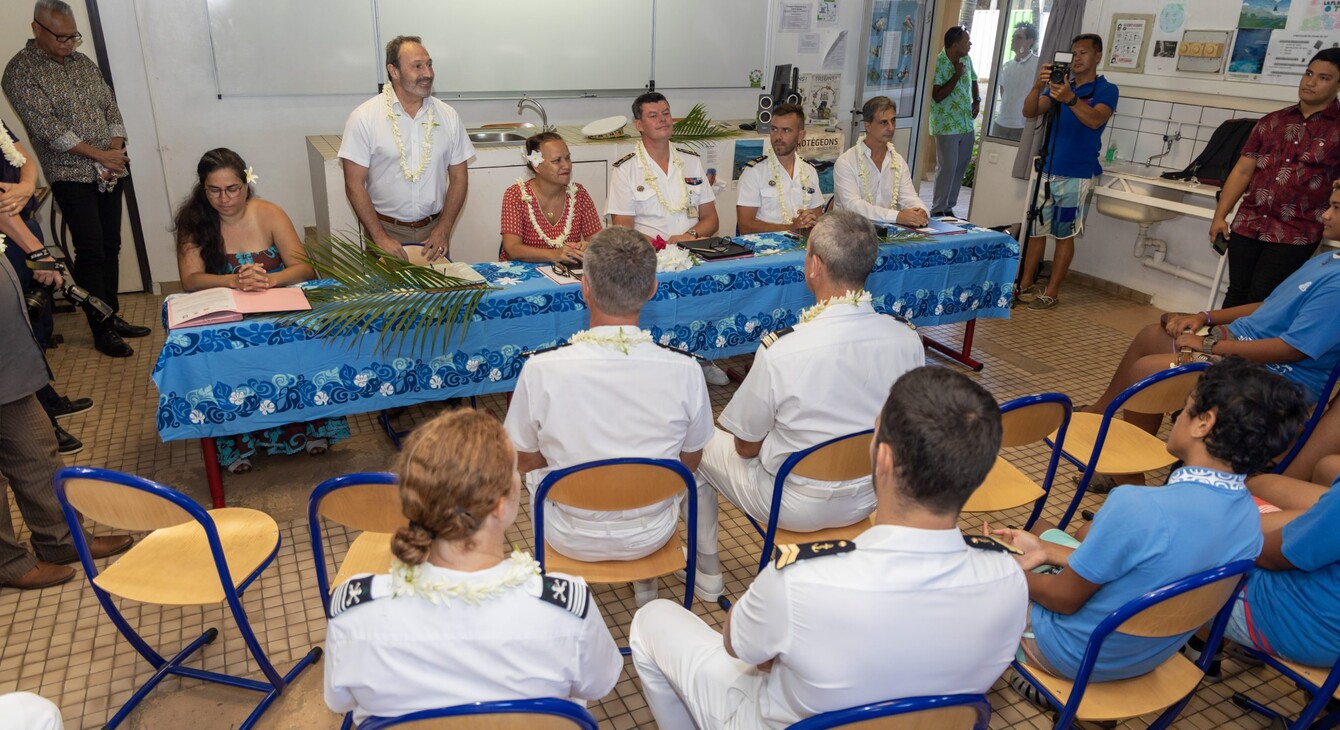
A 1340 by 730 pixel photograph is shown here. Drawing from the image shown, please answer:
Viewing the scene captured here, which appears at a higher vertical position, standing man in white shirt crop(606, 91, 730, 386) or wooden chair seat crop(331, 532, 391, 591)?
standing man in white shirt crop(606, 91, 730, 386)

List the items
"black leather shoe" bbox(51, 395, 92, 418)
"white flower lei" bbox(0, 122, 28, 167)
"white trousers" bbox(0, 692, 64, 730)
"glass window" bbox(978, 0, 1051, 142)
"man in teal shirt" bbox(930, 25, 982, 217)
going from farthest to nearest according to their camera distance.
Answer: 1. "man in teal shirt" bbox(930, 25, 982, 217)
2. "glass window" bbox(978, 0, 1051, 142)
3. "black leather shoe" bbox(51, 395, 92, 418)
4. "white flower lei" bbox(0, 122, 28, 167)
5. "white trousers" bbox(0, 692, 64, 730)

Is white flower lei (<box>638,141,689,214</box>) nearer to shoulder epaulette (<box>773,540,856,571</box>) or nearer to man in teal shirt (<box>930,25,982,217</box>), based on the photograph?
shoulder epaulette (<box>773,540,856,571</box>)

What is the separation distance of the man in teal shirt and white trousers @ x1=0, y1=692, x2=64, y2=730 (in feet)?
23.0

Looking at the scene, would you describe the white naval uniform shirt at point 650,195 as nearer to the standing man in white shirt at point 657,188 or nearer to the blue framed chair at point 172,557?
the standing man in white shirt at point 657,188

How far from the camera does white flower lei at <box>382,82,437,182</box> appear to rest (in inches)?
159

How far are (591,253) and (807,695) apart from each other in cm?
134

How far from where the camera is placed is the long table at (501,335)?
9.39 ft

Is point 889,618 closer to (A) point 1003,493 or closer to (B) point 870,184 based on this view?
(A) point 1003,493

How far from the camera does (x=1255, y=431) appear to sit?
70.7 inches

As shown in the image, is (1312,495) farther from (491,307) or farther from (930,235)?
(491,307)

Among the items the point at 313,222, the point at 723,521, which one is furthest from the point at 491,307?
the point at 313,222

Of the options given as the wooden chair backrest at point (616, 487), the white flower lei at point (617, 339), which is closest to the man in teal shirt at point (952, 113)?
the white flower lei at point (617, 339)

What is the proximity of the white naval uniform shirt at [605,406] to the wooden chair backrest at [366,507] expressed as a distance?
0.40m

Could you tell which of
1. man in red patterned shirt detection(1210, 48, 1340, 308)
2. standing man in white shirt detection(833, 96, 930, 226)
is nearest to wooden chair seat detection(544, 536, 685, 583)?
standing man in white shirt detection(833, 96, 930, 226)
